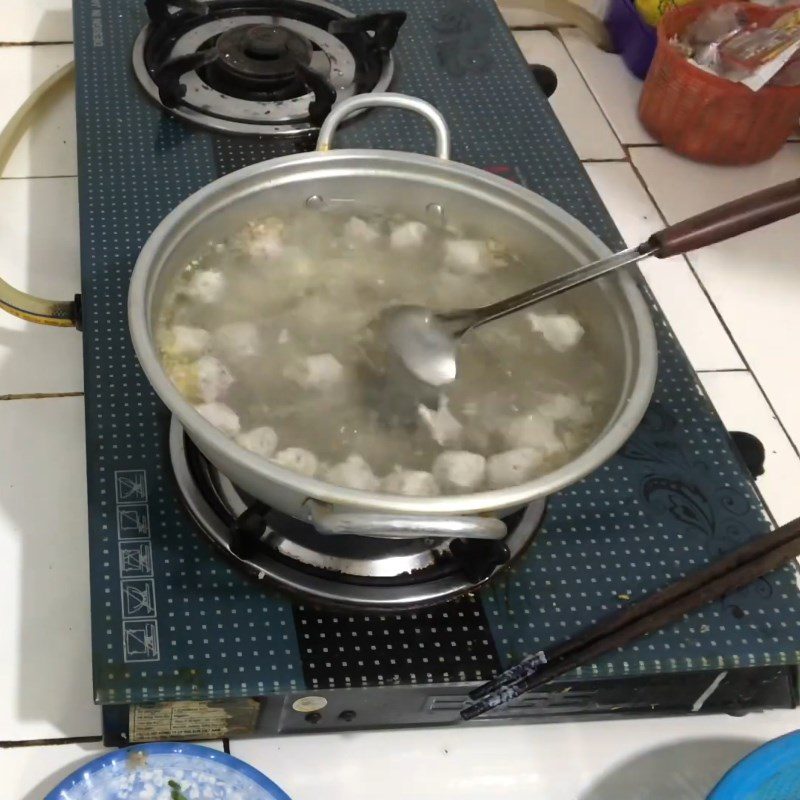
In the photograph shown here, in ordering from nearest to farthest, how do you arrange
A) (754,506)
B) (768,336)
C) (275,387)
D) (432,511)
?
(432,511) → (275,387) → (754,506) → (768,336)

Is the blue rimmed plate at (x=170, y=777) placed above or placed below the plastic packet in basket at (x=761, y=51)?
below

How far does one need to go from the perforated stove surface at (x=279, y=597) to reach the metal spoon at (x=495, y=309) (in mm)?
171

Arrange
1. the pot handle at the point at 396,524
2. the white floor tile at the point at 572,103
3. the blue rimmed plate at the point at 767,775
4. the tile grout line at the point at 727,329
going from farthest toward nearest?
the white floor tile at the point at 572,103
the tile grout line at the point at 727,329
the blue rimmed plate at the point at 767,775
the pot handle at the point at 396,524

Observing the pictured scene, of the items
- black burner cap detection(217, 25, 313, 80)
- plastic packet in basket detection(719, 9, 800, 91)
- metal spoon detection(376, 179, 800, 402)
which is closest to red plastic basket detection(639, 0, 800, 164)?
plastic packet in basket detection(719, 9, 800, 91)

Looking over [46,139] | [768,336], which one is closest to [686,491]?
[768,336]

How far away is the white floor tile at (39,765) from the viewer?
2.11 feet

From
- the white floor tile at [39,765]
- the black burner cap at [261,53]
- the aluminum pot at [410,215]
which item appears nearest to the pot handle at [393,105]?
the aluminum pot at [410,215]

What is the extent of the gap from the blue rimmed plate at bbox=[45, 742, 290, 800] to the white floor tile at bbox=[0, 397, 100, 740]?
0.05 m

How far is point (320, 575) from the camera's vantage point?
0.68 m

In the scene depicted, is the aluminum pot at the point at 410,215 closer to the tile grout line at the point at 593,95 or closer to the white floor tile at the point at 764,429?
the white floor tile at the point at 764,429

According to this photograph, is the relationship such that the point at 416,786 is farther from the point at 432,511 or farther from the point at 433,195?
the point at 433,195

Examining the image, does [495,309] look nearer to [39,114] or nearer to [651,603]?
[651,603]

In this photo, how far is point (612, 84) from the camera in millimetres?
1325

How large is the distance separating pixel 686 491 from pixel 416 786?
0.33 metres
